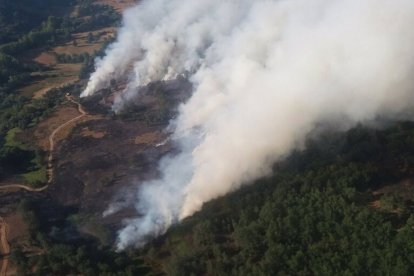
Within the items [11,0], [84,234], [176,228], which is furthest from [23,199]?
[11,0]

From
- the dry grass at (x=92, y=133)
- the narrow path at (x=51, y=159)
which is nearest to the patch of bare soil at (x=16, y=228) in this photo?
the narrow path at (x=51, y=159)

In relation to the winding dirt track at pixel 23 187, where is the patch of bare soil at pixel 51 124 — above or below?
above

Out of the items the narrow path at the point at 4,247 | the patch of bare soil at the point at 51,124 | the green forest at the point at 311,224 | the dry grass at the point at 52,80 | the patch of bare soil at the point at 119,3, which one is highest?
the patch of bare soil at the point at 119,3

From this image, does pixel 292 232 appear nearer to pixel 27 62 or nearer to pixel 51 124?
pixel 51 124

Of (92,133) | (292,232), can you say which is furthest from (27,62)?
(292,232)

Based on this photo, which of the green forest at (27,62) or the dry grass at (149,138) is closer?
the dry grass at (149,138)

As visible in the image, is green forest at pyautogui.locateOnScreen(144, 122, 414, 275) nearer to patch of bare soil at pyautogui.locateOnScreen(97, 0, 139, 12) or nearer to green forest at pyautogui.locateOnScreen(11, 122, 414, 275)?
green forest at pyautogui.locateOnScreen(11, 122, 414, 275)

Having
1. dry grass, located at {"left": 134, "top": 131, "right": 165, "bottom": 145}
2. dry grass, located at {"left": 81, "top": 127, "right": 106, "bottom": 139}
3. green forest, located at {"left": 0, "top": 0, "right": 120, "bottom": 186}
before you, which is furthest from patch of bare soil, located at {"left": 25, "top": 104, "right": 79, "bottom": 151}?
dry grass, located at {"left": 134, "top": 131, "right": 165, "bottom": 145}

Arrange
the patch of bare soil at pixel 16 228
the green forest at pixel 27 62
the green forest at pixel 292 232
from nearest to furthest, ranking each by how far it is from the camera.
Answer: the green forest at pixel 292 232 < the patch of bare soil at pixel 16 228 < the green forest at pixel 27 62

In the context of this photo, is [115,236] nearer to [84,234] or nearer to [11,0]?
[84,234]

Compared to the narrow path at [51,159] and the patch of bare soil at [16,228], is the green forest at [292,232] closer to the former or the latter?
the patch of bare soil at [16,228]
